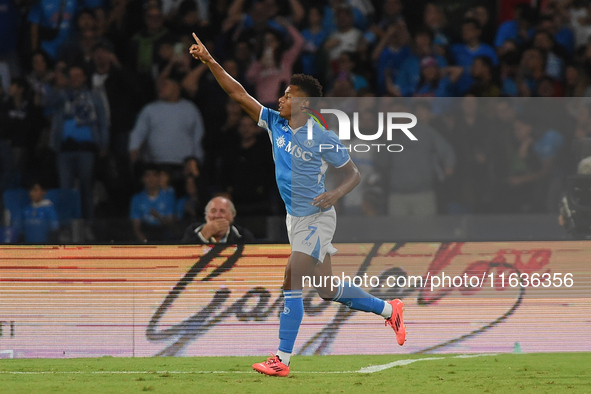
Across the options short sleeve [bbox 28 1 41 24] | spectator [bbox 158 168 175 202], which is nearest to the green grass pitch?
spectator [bbox 158 168 175 202]

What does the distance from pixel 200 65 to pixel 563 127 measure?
4169mm

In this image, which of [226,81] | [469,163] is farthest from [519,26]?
[226,81]

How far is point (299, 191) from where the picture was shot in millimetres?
6508

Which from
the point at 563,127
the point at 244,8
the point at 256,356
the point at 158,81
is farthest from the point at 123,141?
the point at 563,127

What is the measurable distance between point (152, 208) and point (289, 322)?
3.75 m

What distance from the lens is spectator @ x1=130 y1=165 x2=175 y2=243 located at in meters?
9.25

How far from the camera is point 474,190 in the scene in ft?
30.6

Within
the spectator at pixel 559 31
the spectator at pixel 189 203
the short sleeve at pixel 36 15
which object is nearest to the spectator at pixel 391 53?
the spectator at pixel 559 31

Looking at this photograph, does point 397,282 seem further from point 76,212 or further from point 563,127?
point 76,212

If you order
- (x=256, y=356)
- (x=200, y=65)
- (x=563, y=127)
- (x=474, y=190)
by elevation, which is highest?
(x=200, y=65)

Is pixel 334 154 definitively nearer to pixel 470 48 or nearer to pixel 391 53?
pixel 391 53

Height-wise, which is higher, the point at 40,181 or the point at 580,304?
the point at 40,181

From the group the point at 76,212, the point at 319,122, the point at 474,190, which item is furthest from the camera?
the point at 76,212

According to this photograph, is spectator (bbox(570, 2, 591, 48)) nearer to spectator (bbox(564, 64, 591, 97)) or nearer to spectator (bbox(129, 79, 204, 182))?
spectator (bbox(564, 64, 591, 97))
